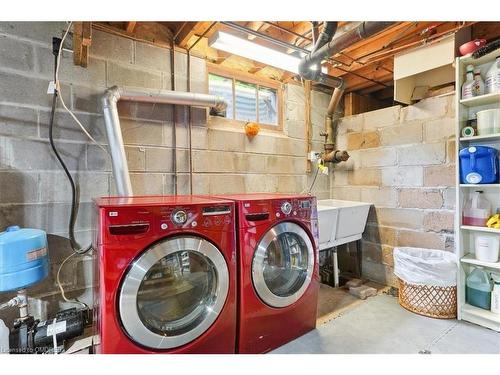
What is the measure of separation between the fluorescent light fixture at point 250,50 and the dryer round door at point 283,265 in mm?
1305

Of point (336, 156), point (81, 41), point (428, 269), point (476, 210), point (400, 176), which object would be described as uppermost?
point (81, 41)

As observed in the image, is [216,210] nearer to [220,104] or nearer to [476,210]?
[220,104]

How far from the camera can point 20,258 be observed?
1.41 metres

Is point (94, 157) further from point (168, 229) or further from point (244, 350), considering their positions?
point (244, 350)

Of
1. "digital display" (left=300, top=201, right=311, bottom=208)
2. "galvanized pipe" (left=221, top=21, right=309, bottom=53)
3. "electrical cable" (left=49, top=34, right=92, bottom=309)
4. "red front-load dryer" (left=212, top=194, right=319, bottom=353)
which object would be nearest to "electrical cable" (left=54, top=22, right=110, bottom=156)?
"electrical cable" (left=49, top=34, right=92, bottom=309)

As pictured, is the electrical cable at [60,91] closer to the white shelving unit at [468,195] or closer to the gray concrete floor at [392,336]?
the gray concrete floor at [392,336]

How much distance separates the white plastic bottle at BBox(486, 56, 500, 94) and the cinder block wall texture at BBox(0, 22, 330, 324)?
1.96 metres

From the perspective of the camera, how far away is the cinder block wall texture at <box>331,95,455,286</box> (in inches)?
94.6

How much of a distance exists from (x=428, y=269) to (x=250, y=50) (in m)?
2.20

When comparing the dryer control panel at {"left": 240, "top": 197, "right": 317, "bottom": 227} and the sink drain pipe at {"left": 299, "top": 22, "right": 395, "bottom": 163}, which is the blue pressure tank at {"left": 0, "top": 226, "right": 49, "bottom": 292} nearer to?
the dryer control panel at {"left": 240, "top": 197, "right": 317, "bottom": 227}

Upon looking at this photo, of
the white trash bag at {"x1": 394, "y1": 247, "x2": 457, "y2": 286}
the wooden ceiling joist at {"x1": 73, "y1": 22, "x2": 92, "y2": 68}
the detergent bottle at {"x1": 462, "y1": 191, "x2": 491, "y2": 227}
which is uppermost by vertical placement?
the wooden ceiling joist at {"x1": 73, "y1": 22, "x2": 92, "y2": 68}

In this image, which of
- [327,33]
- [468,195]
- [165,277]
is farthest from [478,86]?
[165,277]

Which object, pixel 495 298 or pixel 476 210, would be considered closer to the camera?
pixel 495 298

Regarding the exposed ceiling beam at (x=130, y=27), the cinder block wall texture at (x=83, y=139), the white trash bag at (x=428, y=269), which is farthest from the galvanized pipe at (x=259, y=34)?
the white trash bag at (x=428, y=269)
